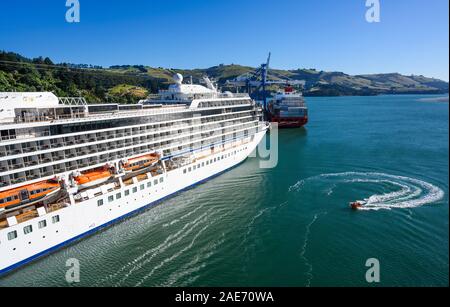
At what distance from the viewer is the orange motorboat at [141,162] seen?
28.4m

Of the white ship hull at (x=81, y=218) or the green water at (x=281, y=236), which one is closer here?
the green water at (x=281, y=236)

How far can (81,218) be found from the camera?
2317 cm

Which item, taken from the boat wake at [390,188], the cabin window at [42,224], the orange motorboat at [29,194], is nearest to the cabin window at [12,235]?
the cabin window at [42,224]

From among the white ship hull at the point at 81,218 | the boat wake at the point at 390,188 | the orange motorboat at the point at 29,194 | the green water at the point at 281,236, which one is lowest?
the green water at the point at 281,236

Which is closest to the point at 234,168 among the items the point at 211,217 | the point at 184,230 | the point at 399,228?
the point at 211,217

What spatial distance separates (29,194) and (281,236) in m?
19.0

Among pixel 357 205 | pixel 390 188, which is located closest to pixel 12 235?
pixel 357 205

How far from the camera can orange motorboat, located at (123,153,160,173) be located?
93.3 feet

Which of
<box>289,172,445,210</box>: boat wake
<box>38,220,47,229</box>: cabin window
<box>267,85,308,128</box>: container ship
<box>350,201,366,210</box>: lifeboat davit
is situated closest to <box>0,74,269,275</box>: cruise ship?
<box>38,220,47,229</box>: cabin window

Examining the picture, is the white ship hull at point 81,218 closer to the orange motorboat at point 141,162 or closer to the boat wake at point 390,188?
the orange motorboat at point 141,162

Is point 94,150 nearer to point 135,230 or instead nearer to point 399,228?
point 135,230

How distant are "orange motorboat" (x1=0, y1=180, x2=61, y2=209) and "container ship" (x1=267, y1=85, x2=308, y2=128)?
6705cm

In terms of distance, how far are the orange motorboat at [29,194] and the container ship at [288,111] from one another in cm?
6705
